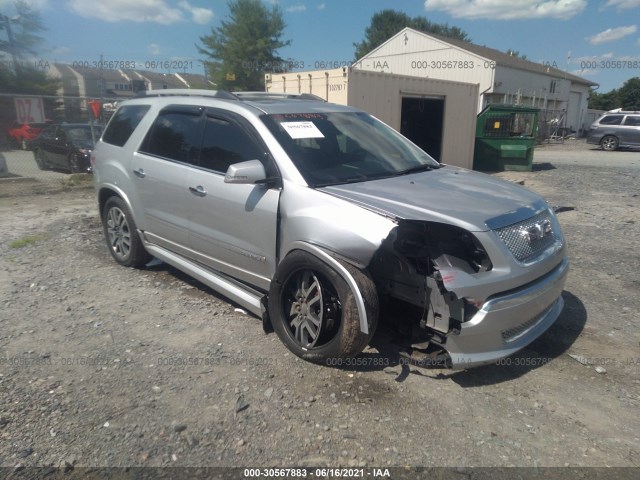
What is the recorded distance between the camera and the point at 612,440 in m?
2.58

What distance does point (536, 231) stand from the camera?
10.3 ft

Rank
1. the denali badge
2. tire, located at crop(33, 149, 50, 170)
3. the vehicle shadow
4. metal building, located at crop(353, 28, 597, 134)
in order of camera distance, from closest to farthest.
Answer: the denali badge < the vehicle shadow < tire, located at crop(33, 149, 50, 170) < metal building, located at crop(353, 28, 597, 134)

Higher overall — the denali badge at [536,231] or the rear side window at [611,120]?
the rear side window at [611,120]

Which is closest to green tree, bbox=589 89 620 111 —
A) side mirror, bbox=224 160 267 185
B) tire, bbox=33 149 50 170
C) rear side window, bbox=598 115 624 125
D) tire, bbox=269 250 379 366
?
rear side window, bbox=598 115 624 125

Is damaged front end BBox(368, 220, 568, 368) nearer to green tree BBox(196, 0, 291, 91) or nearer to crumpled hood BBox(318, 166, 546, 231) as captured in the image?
crumpled hood BBox(318, 166, 546, 231)

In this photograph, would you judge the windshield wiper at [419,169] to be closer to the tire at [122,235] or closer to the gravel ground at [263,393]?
the gravel ground at [263,393]

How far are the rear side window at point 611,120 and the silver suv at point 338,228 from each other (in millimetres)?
23918

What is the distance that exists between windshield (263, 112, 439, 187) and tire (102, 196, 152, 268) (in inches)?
88.7

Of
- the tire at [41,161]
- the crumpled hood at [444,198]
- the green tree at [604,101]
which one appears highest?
the green tree at [604,101]

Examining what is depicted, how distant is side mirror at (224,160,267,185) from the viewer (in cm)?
330

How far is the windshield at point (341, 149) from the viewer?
3523 mm

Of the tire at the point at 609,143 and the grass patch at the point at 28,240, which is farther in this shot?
the tire at the point at 609,143

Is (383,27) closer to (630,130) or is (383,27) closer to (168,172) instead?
(630,130)

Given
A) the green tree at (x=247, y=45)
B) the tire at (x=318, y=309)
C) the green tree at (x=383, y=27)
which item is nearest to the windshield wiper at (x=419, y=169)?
the tire at (x=318, y=309)
